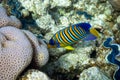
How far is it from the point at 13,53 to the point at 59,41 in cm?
79

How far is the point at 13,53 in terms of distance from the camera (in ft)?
9.75

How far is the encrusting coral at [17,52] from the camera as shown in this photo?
2871 mm

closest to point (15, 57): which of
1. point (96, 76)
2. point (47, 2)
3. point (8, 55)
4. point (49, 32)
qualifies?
point (8, 55)

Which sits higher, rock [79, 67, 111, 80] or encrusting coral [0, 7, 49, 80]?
encrusting coral [0, 7, 49, 80]

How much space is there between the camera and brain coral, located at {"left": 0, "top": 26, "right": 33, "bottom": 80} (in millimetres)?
2852

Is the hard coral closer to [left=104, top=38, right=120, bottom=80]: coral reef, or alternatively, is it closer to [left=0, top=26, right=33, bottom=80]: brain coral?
[left=0, top=26, right=33, bottom=80]: brain coral

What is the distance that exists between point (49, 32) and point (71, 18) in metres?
0.69

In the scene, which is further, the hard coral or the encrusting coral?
the hard coral

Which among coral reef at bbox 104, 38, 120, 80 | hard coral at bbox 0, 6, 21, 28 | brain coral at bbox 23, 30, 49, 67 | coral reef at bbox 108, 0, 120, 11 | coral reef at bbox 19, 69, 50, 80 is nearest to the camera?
coral reef at bbox 19, 69, 50, 80

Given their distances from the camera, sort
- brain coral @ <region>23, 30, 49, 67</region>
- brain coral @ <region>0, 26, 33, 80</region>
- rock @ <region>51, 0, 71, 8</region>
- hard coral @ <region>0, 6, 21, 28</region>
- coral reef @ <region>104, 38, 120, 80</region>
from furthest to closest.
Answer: rock @ <region>51, 0, 71, 8</region> < hard coral @ <region>0, 6, 21, 28</region> < coral reef @ <region>104, 38, 120, 80</region> < brain coral @ <region>23, 30, 49, 67</region> < brain coral @ <region>0, 26, 33, 80</region>

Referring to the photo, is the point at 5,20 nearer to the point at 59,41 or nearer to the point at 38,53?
the point at 38,53

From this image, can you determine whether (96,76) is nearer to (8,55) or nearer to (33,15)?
(8,55)

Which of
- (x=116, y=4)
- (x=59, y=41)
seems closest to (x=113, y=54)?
(x=59, y=41)

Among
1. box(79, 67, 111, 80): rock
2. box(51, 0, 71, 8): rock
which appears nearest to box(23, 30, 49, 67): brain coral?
box(79, 67, 111, 80): rock
